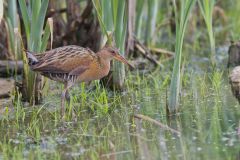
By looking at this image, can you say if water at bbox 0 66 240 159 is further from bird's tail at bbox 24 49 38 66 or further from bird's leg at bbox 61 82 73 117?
bird's tail at bbox 24 49 38 66

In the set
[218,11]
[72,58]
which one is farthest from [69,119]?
[218,11]

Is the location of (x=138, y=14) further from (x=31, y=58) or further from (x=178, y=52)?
(x=178, y=52)

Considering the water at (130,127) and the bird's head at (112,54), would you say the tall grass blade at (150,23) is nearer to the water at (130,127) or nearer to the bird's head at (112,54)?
the water at (130,127)

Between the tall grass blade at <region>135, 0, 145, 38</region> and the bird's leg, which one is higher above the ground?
the tall grass blade at <region>135, 0, 145, 38</region>

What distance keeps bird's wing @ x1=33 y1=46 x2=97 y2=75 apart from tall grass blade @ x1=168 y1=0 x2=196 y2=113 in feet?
3.95

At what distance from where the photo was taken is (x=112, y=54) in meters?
8.03

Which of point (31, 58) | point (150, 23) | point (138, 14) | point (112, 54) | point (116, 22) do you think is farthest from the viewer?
point (150, 23)

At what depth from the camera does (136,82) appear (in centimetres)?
895

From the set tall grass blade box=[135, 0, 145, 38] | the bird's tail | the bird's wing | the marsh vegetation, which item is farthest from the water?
tall grass blade box=[135, 0, 145, 38]

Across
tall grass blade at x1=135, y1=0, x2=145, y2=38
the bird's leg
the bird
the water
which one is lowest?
the water

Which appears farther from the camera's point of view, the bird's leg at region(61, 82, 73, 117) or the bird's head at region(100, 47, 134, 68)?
the bird's head at region(100, 47, 134, 68)

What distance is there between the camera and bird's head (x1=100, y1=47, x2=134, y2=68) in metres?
8.03

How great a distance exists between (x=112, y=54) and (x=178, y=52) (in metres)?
1.31

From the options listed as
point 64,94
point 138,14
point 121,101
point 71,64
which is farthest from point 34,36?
point 138,14
